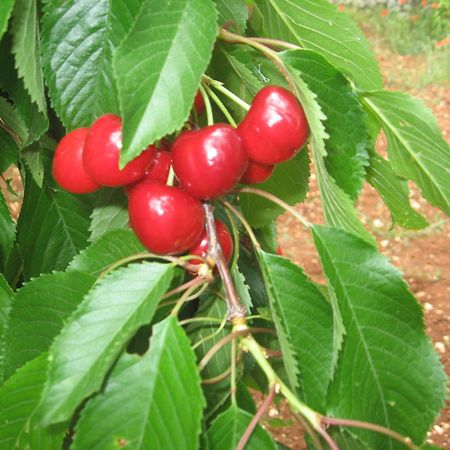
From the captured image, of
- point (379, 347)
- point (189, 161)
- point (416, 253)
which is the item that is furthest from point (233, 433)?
point (416, 253)

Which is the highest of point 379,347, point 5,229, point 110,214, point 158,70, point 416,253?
point 158,70

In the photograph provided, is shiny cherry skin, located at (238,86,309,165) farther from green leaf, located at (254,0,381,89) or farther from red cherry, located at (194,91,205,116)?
green leaf, located at (254,0,381,89)

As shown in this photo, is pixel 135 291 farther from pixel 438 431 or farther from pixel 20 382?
pixel 438 431

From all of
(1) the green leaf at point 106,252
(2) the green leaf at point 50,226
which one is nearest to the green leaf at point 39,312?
(1) the green leaf at point 106,252

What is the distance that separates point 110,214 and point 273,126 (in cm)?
28

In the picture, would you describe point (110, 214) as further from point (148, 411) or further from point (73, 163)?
point (148, 411)

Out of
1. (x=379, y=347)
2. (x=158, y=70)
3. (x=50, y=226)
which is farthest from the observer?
(x=50, y=226)

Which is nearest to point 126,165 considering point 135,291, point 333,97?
point 135,291

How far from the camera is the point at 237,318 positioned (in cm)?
65

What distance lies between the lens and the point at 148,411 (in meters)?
0.57

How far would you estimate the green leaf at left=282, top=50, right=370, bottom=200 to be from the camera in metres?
0.66

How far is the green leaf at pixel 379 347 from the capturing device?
0.66 metres

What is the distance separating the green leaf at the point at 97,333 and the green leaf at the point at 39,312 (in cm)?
9

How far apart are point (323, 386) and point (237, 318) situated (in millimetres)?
113
